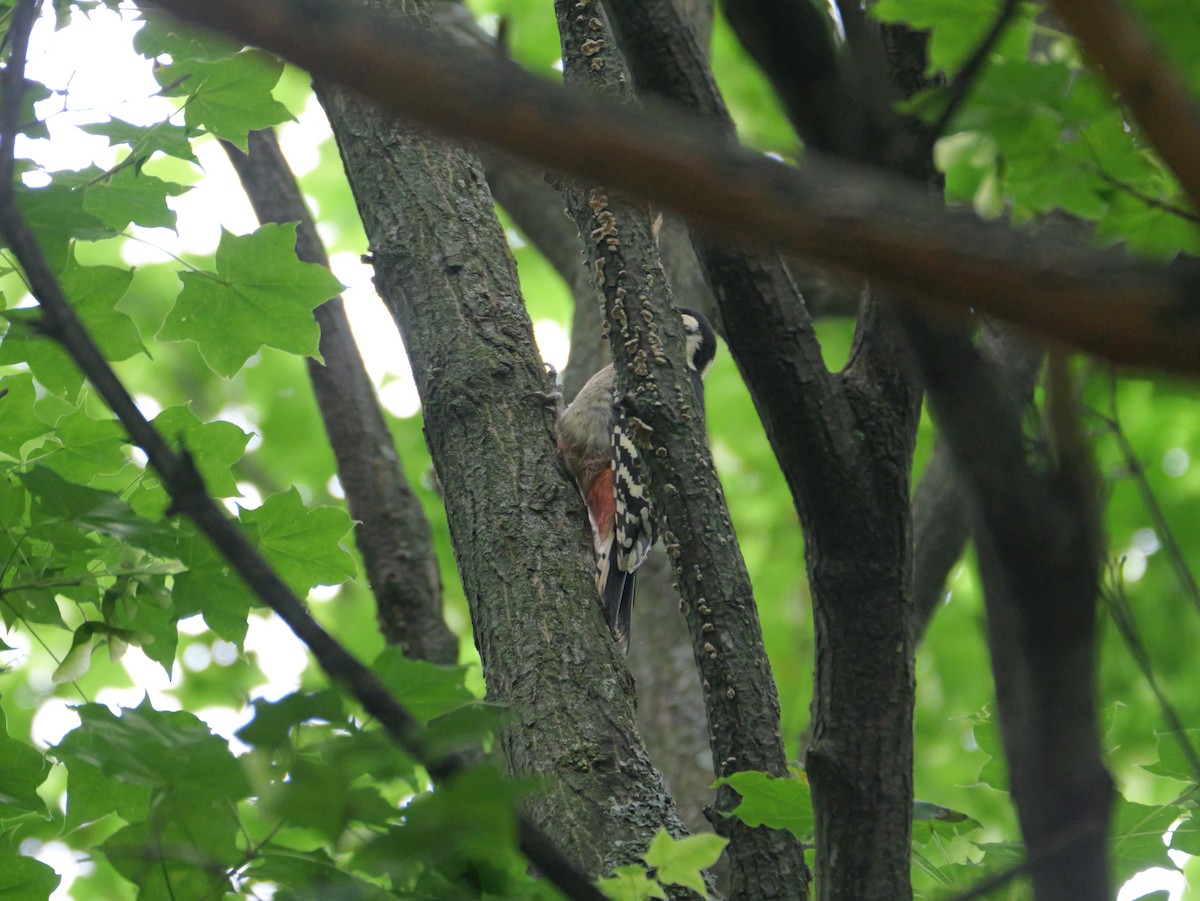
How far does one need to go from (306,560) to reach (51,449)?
1.72 ft

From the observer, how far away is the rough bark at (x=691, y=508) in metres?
2.01

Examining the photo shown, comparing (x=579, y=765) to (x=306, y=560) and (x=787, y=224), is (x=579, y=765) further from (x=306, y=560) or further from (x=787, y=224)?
(x=787, y=224)

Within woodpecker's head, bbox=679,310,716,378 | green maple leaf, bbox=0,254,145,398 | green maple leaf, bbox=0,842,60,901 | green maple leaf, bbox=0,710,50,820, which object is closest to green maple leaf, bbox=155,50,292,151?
green maple leaf, bbox=0,254,145,398

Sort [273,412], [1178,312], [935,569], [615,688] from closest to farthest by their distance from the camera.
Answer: [1178,312] < [615,688] < [935,569] < [273,412]

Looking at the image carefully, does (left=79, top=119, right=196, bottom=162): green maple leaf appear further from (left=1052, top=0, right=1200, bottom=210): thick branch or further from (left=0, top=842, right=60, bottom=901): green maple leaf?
(left=1052, top=0, right=1200, bottom=210): thick branch

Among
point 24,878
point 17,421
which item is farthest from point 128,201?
point 24,878

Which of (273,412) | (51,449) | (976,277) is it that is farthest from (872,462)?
(273,412)

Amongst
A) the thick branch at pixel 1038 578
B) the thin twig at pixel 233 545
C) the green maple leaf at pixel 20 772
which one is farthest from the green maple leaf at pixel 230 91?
the thick branch at pixel 1038 578

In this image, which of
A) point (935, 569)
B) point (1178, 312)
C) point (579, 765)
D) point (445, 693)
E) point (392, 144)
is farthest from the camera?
point (935, 569)

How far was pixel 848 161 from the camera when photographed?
3.92ft

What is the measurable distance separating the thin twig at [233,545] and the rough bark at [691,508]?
2.67ft

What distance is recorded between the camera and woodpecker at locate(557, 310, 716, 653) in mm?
4152

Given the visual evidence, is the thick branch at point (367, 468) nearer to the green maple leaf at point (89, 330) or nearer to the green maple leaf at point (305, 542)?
the green maple leaf at point (305, 542)

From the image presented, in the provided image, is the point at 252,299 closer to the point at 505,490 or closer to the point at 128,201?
the point at 128,201
